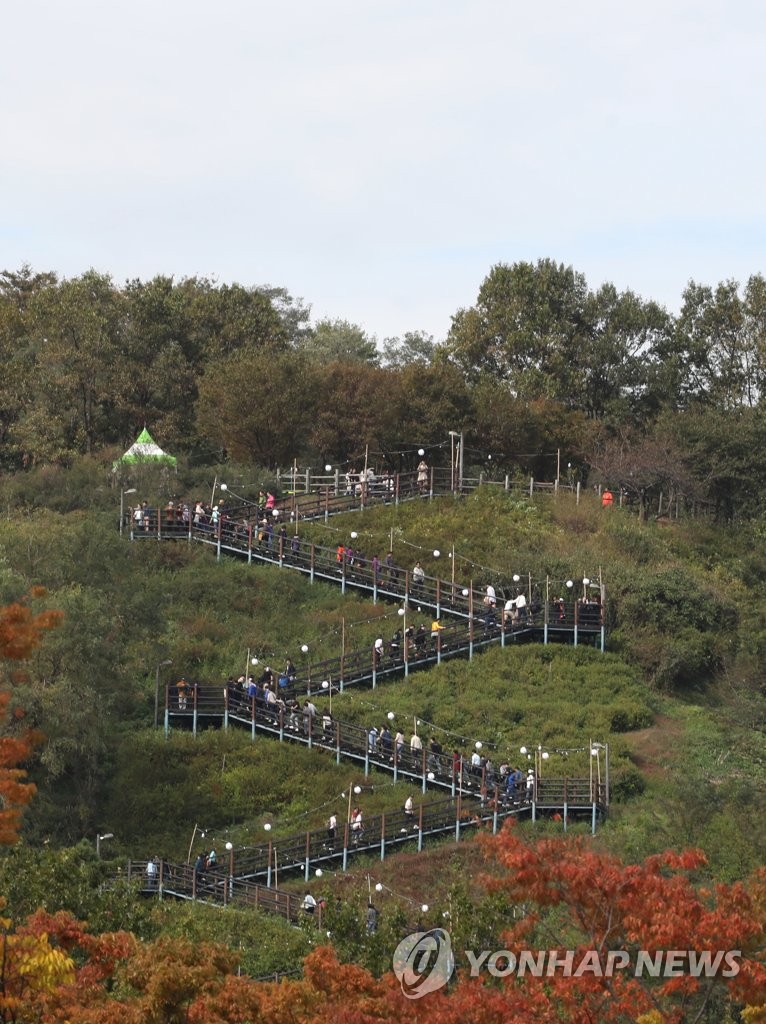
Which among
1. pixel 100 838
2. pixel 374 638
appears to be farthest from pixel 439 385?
pixel 100 838

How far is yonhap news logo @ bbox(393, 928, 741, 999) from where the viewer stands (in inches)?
1189

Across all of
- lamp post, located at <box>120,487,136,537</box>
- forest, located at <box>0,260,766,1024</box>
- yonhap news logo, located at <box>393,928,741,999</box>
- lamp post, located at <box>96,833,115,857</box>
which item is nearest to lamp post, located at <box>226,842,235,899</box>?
forest, located at <box>0,260,766,1024</box>

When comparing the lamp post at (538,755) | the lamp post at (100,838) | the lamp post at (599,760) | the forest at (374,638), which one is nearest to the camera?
the forest at (374,638)

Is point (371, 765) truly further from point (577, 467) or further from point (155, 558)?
point (577, 467)

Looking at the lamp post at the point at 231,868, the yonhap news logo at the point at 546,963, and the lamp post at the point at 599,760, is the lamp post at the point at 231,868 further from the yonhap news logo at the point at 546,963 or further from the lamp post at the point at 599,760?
the yonhap news logo at the point at 546,963

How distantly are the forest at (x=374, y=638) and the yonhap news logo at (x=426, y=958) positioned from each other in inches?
11.8

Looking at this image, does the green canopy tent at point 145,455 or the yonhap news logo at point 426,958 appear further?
the green canopy tent at point 145,455

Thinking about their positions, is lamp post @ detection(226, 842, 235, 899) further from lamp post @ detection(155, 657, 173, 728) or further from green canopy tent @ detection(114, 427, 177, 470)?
green canopy tent @ detection(114, 427, 177, 470)

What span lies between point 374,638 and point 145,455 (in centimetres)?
1577

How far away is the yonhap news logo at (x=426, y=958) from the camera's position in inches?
1303

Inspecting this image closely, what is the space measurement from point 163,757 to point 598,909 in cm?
2260

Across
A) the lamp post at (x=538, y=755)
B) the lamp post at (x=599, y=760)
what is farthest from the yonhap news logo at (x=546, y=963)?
the lamp post at (x=538, y=755)

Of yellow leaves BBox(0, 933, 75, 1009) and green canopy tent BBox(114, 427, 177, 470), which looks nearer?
yellow leaves BBox(0, 933, 75, 1009)

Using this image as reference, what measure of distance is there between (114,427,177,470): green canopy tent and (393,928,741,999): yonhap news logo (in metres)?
35.5
